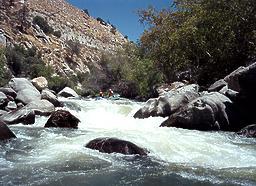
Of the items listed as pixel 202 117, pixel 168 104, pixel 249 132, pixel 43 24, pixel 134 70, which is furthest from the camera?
pixel 43 24

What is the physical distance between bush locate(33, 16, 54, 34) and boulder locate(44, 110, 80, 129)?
48.5 metres

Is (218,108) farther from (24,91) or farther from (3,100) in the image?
(24,91)

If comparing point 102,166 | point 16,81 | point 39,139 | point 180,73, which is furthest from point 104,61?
point 102,166

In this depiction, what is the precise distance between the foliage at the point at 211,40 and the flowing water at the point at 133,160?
12.9 meters

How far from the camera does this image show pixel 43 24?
209 ft

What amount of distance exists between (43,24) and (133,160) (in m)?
56.3

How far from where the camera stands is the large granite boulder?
2274cm

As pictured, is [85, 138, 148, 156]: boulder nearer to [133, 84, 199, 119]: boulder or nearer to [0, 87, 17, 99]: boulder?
[133, 84, 199, 119]: boulder

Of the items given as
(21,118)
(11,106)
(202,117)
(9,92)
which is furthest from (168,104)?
(9,92)

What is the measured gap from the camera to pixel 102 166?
32.1 feet

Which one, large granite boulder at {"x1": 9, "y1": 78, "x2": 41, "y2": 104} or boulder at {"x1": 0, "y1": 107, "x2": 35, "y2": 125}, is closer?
boulder at {"x1": 0, "y1": 107, "x2": 35, "y2": 125}

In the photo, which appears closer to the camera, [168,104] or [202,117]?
[202,117]

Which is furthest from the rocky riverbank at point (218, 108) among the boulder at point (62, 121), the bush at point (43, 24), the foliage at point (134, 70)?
the bush at point (43, 24)

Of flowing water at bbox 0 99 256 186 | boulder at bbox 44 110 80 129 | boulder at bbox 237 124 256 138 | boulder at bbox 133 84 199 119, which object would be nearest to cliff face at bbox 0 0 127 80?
boulder at bbox 133 84 199 119
